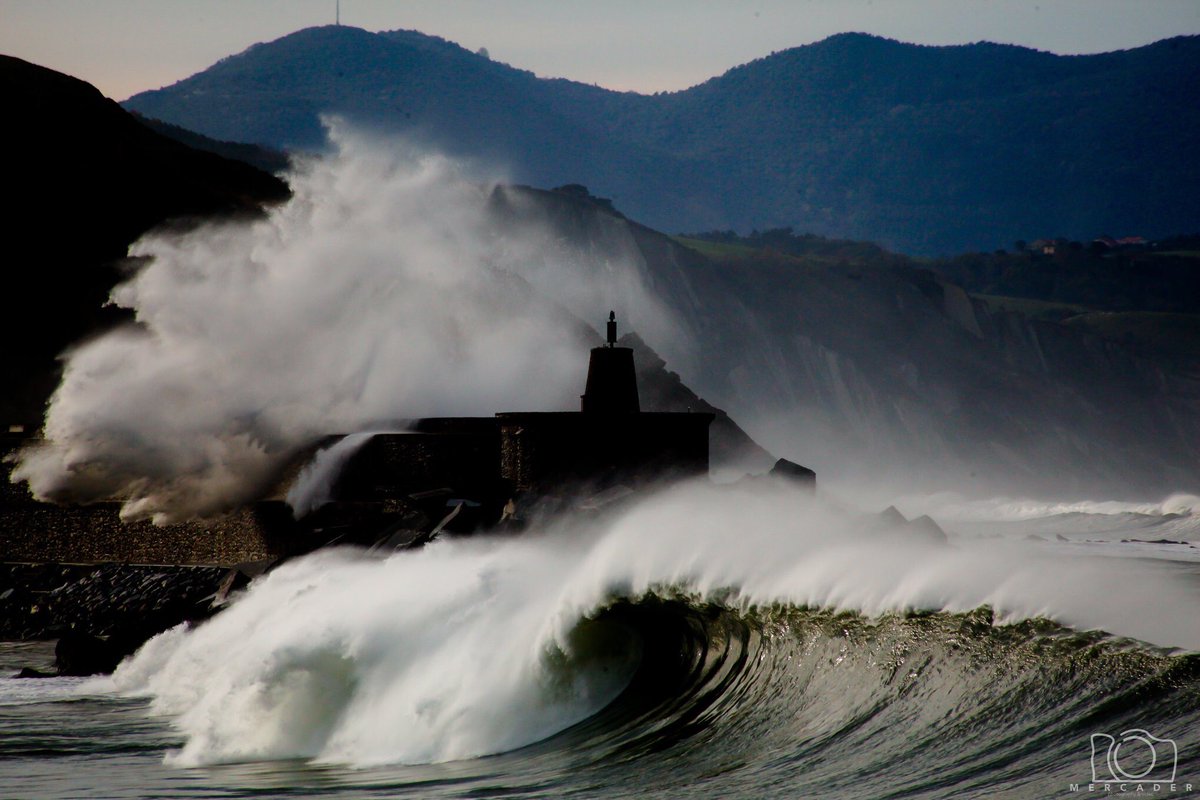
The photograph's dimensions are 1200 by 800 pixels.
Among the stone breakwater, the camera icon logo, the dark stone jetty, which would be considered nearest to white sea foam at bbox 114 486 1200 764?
the camera icon logo

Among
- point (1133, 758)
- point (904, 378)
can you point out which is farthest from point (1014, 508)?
point (1133, 758)

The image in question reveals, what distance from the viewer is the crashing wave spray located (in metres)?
30.1

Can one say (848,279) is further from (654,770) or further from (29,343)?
(654,770)

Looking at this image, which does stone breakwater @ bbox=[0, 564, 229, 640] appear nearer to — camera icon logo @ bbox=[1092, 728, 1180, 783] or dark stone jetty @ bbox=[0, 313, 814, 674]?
dark stone jetty @ bbox=[0, 313, 814, 674]

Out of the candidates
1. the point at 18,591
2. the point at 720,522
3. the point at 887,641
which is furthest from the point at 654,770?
the point at 18,591

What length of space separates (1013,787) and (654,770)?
361cm

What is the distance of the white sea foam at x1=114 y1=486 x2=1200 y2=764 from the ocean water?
0.03 meters

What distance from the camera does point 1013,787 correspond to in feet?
Result: 31.6

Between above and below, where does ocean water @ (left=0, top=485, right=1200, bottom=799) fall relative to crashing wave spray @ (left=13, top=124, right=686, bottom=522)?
below

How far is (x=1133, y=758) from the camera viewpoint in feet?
31.3

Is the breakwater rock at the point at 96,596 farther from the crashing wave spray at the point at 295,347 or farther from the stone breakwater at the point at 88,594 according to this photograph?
the crashing wave spray at the point at 295,347

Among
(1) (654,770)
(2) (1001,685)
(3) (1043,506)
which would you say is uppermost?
(2) (1001,685)

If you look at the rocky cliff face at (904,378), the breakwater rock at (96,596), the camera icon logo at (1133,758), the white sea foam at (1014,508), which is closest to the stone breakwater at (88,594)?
the breakwater rock at (96,596)

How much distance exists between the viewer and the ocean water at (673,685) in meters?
10.6
